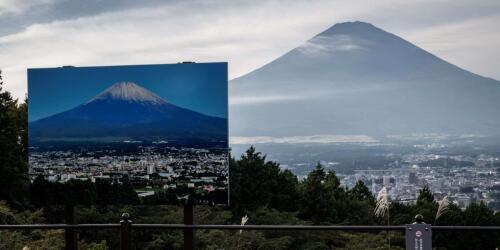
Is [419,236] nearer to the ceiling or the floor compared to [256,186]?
nearer to the ceiling

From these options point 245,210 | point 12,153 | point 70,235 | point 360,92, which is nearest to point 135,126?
point 70,235

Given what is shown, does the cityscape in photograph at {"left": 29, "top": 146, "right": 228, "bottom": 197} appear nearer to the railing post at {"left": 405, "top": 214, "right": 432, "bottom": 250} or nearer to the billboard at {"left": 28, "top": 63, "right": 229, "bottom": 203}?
the billboard at {"left": 28, "top": 63, "right": 229, "bottom": 203}

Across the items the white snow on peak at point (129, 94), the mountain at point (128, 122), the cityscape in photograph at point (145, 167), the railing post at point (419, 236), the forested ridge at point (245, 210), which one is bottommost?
the forested ridge at point (245, 210)

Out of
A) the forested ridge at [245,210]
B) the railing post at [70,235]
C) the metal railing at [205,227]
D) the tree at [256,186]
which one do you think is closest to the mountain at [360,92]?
the forested ridge at [245,210]

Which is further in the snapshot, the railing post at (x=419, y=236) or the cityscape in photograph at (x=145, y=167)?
the cityscape in photograph at (x=145, y=167)

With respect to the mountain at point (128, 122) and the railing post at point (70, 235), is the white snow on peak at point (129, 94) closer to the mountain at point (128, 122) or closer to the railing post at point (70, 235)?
the mountain at point (128, 122)

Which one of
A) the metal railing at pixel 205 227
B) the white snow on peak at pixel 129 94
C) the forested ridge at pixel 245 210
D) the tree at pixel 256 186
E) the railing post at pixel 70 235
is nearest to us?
the metal railing at pixel 205 227

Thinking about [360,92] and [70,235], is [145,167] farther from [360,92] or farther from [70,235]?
[360,92]
